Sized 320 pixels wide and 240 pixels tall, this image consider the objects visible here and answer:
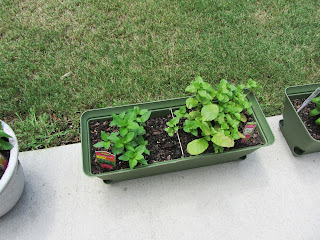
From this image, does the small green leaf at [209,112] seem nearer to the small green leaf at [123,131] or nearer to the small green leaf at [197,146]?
the small green leaf at [197,146]

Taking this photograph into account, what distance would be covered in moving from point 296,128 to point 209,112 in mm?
656

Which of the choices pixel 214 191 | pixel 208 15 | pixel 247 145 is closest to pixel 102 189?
pixel 214 191

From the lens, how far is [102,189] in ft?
5.61

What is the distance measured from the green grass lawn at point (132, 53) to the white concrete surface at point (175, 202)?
0.35 m

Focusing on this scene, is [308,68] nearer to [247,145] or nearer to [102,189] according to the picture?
[247,145]

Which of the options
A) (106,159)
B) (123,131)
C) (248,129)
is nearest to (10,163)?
(106,159)

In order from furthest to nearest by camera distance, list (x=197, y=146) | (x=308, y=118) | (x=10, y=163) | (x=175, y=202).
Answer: (x=308, y=118), (x=175, y=202), (x=197, y=146), (x=10, y=163)

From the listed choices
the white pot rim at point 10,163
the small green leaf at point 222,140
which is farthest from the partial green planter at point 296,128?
the white pot rim at point 10,163

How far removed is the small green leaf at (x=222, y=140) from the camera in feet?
4.68

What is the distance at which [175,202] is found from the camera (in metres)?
1.66

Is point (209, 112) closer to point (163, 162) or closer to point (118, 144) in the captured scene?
point (163, 162)

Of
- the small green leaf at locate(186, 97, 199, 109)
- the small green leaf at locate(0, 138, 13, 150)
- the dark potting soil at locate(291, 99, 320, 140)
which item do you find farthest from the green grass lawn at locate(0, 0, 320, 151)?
the small green leaf at locate(186, 97, 199, 109)

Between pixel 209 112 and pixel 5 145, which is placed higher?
pixel 209 112

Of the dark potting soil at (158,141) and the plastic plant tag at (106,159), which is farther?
the dark potting soil at (158,141)
